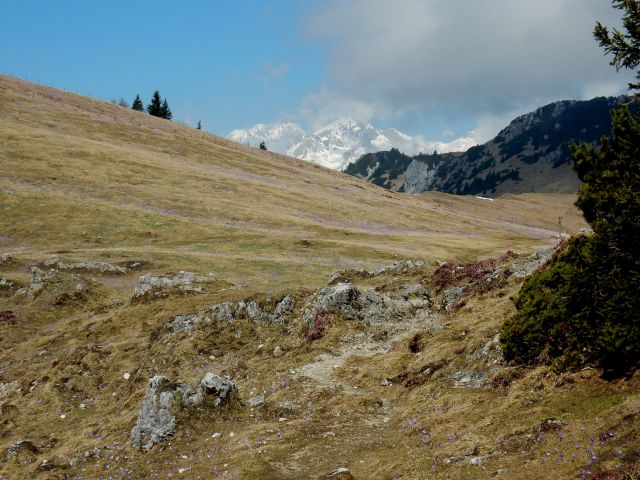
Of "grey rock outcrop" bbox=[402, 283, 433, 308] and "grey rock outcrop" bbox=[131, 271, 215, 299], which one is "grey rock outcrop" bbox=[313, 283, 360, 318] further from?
"grey rock outcrop" bbox=[131, 271, 215, 299]

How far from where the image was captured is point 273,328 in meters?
26.7

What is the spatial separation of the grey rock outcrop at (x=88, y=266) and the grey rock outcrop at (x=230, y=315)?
24529 mm

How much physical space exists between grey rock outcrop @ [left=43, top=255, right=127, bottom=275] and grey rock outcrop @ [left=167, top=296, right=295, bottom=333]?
24529 mm

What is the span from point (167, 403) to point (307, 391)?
514 centimetres

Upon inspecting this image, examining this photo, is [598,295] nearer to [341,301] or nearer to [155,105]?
[341,301]

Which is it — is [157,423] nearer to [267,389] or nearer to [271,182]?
[267,389]

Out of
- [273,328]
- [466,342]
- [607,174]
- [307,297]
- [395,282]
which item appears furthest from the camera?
[395,282]

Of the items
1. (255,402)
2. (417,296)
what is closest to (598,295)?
(255,402)

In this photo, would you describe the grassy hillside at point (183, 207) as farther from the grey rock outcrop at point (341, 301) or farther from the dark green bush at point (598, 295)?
the dark green bush at point (598, 295)

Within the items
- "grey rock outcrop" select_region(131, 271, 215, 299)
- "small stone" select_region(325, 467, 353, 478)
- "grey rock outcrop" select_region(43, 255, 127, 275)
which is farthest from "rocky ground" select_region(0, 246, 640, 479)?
"grey rock outcrop" select_region(43, 255, 127, 275)

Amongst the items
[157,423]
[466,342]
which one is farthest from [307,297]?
[157,423]

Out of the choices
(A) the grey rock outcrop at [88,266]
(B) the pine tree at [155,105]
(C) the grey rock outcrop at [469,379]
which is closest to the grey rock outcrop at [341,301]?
(C) the grey rock outcrop at [469,379]

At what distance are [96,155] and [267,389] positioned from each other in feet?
325

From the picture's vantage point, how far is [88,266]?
48.9 meters
